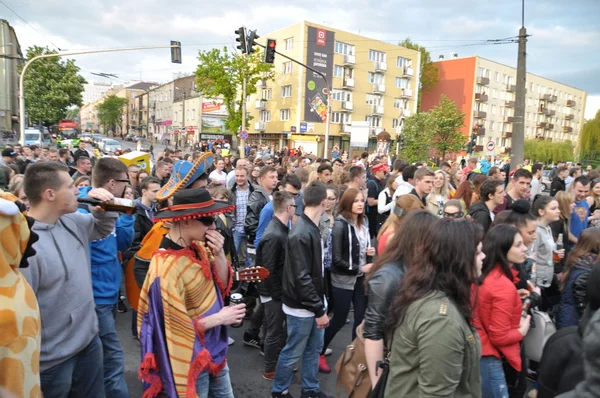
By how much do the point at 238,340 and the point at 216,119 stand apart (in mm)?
56076

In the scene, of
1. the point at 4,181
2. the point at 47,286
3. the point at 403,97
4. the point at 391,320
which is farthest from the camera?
the point at 403,97

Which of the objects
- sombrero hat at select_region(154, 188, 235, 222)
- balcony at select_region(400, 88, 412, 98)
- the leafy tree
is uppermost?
balcony at select_region(400, 88, 412, 98)

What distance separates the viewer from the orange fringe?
232 cm

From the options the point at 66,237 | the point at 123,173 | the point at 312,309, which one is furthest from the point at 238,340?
the point at 66,237

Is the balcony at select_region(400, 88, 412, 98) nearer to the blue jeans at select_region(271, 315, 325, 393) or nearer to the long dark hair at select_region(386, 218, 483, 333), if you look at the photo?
the blue jeans at select_region(271, 315, 325, 393)

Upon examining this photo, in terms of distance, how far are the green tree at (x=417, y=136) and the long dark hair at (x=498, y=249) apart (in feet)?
89.1

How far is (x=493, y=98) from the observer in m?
60.3

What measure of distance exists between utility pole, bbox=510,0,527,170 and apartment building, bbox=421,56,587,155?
3630cm

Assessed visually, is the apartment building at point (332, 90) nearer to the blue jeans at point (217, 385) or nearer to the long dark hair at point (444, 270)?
the blue jeans at point (217, 385)

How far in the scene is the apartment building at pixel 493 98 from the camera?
5678 cm

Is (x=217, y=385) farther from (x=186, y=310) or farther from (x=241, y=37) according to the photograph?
(x=241, y=37)

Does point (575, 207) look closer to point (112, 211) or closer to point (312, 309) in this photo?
point (312, 309)

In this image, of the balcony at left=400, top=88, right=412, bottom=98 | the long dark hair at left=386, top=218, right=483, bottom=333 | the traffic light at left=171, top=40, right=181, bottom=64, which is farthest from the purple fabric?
the balcony at left=400, top=88, right=412, bottom=98

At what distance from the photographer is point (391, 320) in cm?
219
